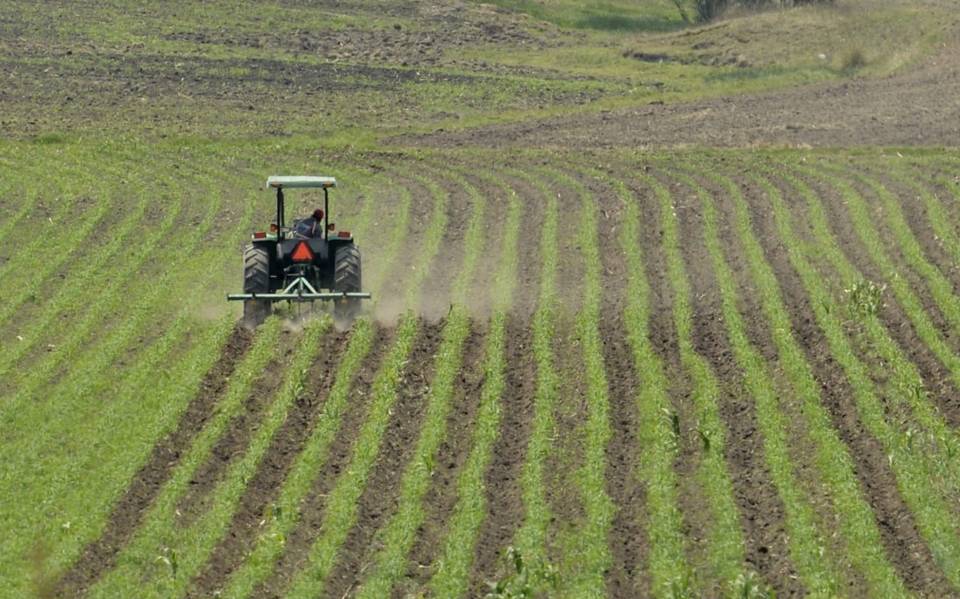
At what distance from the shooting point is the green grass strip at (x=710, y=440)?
50.7 feet

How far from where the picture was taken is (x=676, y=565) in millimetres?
15289

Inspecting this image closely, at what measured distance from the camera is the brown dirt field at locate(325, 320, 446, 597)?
1540 centimetres

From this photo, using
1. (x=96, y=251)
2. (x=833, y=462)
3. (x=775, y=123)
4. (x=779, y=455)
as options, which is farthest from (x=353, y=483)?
(x=775, y=123)

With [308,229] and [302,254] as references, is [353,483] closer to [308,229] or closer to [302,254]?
[302,254]

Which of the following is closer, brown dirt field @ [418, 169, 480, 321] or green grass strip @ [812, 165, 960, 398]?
green grass strip @ [812, 165, 960, 398]

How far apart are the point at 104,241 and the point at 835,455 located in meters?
16.5

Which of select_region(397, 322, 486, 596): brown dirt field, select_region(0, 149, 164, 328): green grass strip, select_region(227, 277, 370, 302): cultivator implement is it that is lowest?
select_region(0, 149, 164, 328): green grass strip

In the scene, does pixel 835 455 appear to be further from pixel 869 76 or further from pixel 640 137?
pixel 869 76

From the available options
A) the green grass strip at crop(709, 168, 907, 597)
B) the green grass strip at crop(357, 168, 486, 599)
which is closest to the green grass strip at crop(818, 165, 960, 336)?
the green grass strip at crop(709, 168, 907, 597)

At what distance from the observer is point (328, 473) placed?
17.7 m

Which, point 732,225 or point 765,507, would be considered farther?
point 732,225

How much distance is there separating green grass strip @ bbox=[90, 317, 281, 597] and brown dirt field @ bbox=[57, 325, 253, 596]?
111 mm

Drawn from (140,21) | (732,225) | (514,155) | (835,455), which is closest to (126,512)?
(835,455)

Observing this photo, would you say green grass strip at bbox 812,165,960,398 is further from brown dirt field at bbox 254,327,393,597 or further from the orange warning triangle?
the orange warning triangle
